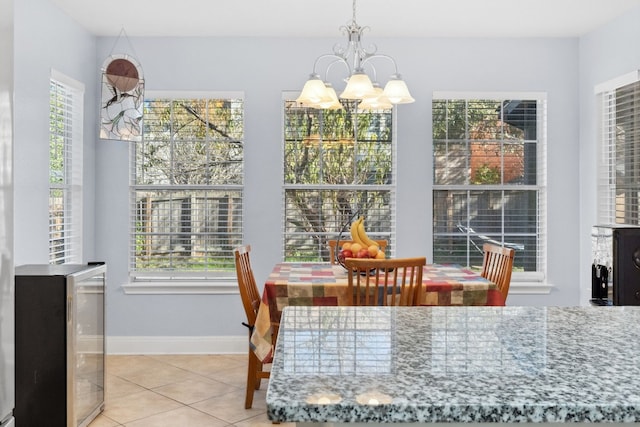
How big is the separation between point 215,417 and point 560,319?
2.46 meters

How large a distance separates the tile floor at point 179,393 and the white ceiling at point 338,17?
101 inches

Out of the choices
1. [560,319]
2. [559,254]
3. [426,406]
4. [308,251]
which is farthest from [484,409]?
[559,254]

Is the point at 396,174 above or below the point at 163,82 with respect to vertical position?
below

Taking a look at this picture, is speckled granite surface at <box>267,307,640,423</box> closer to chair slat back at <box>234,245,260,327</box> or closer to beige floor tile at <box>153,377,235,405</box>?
chair slat back at <box>234,245,260,327</box>

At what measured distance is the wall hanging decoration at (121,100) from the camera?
13.6 ft

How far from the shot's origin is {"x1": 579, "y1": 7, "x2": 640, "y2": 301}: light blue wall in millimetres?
4141

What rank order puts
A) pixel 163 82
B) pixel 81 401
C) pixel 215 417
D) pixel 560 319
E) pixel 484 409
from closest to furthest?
pixel 484 409, pixel 560 319, pixel 81 401, pixel 215 417, pixel 163 82

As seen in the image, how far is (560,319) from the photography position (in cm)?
138

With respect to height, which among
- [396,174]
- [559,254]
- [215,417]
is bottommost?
[215,417]

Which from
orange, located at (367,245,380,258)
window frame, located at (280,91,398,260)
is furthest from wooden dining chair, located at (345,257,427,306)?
window frame, located at (280,91,398,260)

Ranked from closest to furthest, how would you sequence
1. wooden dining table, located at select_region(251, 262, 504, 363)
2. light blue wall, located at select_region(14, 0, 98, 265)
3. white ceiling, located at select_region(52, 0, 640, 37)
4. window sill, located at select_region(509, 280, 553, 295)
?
wooden dining table, located at select_region(251, 262, 504, 363) → light blue wall, located at select_region(14, 0, 98, 265) → white ceiling, located at select_region(52, 0, 640, 37) → window sill, located at select_region(509, 280, 553, 295)

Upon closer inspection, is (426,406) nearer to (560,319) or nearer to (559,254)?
(560,319)

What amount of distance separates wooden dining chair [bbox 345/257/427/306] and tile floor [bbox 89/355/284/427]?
85 centimetres

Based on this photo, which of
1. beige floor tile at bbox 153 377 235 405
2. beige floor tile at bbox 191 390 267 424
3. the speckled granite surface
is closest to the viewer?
the speckled granite surface
